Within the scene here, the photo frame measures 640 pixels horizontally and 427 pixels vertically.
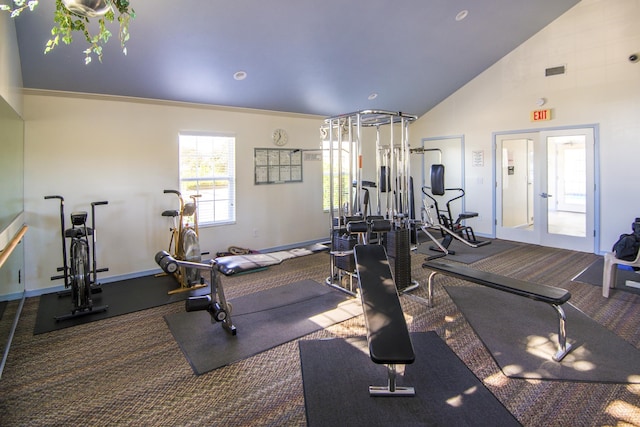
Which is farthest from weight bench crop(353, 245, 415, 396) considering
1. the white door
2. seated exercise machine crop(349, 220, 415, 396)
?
the white door

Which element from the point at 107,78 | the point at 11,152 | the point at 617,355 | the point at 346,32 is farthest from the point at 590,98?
the point at 11,152

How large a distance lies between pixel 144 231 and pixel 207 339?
2471 mm

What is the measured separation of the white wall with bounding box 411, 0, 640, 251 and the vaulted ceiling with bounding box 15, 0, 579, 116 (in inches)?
14.1

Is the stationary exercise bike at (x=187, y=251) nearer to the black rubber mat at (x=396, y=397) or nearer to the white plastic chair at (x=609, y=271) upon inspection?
the black rubber mat at (x=396, y=397)

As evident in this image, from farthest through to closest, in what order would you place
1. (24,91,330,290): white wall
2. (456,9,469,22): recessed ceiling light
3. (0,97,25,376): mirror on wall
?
(456,9,469,22): recessed ceiling light → (24,91,330,290): white wall → (0,97,25,376): mirror on wall

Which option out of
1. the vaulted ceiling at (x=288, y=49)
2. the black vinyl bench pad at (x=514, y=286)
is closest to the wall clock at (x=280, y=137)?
the vaulted ceiling at (x=288, y=49)

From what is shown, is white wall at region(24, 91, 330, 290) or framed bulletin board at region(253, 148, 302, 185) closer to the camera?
white wall at region(24, 91, 330, 290)

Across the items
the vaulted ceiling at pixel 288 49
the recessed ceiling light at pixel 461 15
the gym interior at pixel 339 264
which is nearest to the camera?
the gym interior at pixel 339 264

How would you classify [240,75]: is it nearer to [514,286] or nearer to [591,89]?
[514,286]

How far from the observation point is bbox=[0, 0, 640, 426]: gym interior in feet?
7.81

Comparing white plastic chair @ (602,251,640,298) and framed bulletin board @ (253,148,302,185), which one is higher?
framed bulletin board @ (253,148,302,185)

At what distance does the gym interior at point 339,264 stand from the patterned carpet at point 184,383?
0.06 feet

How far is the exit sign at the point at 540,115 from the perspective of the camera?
628cm

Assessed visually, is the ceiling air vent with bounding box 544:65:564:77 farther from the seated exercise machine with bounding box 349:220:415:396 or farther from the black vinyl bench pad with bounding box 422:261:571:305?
the seated exercise machine with bounding box 349:220:415:396
